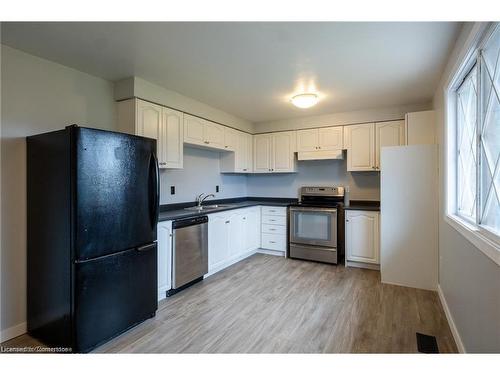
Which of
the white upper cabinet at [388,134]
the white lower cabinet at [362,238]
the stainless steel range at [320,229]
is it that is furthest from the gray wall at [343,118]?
the white lower cabinet at [362,238]

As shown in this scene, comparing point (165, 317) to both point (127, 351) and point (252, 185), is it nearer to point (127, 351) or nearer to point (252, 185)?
point (127, 351)

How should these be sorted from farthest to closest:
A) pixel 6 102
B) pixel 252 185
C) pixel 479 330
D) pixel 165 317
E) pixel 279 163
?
pixel 252 185 → pixel 279 163 → pixel 165 317 → pixel 6 102 → pixel 479 330

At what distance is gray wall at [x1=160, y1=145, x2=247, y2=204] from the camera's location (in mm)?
3572

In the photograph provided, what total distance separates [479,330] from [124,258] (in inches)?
97.1

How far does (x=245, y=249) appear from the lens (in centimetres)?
422

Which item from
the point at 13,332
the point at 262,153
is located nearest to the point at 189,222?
the point at 13,332

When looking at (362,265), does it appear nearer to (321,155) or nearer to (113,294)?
(321,155)

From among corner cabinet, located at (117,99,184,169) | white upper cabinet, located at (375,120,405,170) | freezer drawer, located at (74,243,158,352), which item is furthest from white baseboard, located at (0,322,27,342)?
white upper cabinet, located at (375,120,405,170)

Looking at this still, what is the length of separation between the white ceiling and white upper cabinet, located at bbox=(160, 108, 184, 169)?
33cm

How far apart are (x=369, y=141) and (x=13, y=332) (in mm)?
4620

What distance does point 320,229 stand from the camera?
4.07 metres

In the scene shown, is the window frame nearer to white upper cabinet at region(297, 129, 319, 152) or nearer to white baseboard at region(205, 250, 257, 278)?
white upper cabinet at region(297, 129, 319, 152)

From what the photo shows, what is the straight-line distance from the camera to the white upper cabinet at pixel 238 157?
14.8 feet

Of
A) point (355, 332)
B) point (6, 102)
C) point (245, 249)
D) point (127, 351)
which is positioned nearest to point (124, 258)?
point (127, 351)
